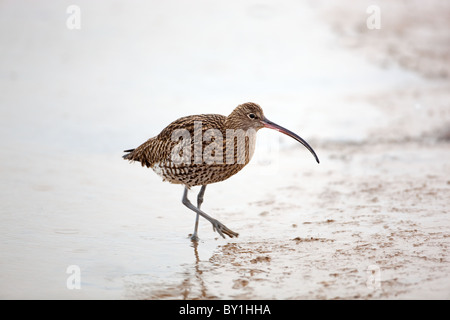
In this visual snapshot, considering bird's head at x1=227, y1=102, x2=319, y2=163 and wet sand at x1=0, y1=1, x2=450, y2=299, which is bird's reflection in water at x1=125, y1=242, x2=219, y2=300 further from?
bird's head at x1=227, y1=102, x2=319, y2=163

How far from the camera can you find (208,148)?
6.05 meters

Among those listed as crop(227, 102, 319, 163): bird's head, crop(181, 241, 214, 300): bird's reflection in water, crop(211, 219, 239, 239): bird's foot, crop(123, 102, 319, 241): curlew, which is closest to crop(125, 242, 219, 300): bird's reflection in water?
crop(181, 241, 214, 300): bird's reflection in water

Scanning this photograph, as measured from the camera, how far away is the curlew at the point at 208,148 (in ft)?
19.9

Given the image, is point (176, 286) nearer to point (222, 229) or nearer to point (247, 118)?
point (222, 229)

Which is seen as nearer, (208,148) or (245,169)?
(208,148)

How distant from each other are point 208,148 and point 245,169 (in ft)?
7.91

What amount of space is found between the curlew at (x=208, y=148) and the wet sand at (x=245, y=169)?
561mm

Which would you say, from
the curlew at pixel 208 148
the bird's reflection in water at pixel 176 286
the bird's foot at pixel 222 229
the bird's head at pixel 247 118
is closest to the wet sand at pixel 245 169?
the bird's reflection in water at pixel 176 286

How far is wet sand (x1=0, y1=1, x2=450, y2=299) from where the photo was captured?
5234 mm

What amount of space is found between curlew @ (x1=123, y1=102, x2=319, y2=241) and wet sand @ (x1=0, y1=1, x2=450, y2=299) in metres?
0.56

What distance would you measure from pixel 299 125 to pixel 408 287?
5.48m

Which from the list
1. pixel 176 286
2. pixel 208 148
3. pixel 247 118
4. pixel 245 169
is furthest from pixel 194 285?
pixel 245 169
